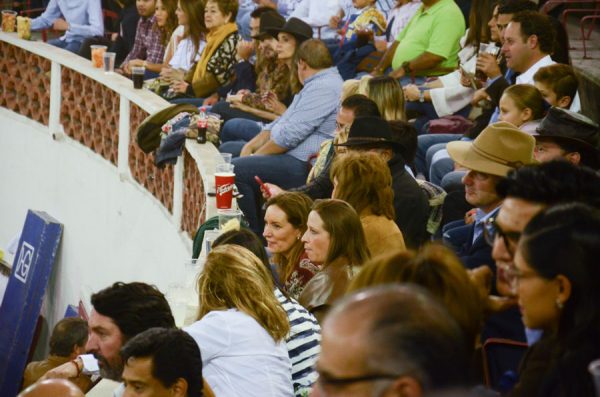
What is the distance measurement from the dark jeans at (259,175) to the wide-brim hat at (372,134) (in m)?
1.37

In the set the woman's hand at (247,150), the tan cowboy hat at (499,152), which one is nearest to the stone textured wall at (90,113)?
the woman's hand at (247,150)

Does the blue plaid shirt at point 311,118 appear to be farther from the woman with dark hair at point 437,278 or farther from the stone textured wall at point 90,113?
the woman with dark hair at point 437,278

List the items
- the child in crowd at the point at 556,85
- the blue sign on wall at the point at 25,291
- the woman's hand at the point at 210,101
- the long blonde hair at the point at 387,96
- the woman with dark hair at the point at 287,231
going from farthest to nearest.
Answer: the blue sign on wall at the point at 25,291
the woman's hand at the point at 210,101
the long blonde hair at the point at 387,96
the child in crowd at the point at 556,85
the woman with dark hair at the point at 287,231

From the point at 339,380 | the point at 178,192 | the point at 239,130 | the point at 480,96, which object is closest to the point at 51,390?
the point at 339,380

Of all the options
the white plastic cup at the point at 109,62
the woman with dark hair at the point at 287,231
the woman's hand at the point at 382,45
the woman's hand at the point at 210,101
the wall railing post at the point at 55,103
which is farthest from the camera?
the wall railing post at the point at 55,103

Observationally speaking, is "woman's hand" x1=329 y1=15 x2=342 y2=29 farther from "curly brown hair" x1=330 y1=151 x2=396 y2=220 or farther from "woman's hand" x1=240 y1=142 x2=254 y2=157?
"curly brown hair" x1=330 y1=151 x2=396 y2=220

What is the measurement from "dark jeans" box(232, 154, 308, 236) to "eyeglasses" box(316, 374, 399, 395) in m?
5.02

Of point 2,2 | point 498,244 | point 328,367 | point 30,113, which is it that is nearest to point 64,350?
point 30,113

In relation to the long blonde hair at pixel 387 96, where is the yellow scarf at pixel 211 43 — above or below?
below

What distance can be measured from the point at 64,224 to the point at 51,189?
16.3 inches

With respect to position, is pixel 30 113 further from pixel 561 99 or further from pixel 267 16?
pixel 561 99

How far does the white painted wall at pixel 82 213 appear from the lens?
8711 millimetres

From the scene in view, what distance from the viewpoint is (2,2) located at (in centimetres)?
1405

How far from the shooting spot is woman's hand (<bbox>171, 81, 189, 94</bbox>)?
924cm
